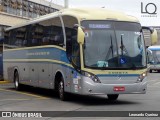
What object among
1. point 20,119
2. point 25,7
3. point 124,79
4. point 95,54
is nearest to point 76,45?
point 95,54

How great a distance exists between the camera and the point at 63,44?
58.7ft

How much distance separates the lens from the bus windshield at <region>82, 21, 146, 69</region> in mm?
16359

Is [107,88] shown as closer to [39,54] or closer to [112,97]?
[112,97]

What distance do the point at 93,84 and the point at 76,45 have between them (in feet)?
5.28

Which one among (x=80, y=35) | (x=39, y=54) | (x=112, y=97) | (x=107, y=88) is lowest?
(x=112, y=97)

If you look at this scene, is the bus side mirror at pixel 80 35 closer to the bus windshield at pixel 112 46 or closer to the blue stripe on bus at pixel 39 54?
the bus windshield at pixel 112 46

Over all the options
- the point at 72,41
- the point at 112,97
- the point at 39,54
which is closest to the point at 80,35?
the point at 72,41

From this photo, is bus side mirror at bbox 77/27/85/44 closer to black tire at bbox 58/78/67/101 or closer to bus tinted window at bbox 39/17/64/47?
bus tinted window at bbox 39/17/64/47

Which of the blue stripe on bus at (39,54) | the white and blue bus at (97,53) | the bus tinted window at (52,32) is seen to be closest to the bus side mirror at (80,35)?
the white and blue bus at (97,53)

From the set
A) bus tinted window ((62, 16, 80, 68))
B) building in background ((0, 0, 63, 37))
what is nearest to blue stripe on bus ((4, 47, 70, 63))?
bus tinted window ((62, 16, 80, 68))

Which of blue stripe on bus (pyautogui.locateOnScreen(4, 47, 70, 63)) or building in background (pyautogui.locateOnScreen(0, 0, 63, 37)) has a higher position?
building in background (pyautogui.locateOnScreen(0, 0, 63, 37))

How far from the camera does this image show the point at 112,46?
16547 mm

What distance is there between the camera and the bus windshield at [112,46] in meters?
16.4

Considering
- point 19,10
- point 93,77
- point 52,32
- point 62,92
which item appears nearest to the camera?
point 93,77
